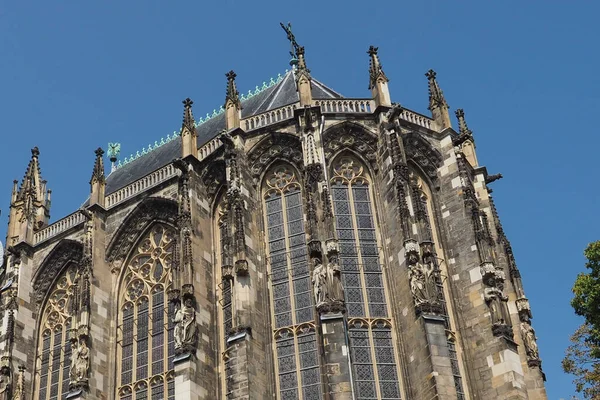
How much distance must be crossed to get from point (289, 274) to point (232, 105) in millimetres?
6463

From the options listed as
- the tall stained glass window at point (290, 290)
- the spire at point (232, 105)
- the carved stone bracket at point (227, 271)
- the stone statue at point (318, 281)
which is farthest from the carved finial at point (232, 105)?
the stone statue at point (318, 281)

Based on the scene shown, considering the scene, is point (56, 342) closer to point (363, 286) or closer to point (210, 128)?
point (210, 128)

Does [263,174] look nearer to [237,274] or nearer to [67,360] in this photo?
[237,274]

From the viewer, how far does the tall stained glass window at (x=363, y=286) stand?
899 inches

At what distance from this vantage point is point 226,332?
25.1 meters

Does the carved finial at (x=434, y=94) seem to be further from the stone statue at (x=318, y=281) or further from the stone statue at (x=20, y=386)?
the stone statue at (x=20, y=386)

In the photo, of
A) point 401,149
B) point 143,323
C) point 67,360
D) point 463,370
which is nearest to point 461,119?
point 401,149

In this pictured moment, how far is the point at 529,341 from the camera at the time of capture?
26.2 meters

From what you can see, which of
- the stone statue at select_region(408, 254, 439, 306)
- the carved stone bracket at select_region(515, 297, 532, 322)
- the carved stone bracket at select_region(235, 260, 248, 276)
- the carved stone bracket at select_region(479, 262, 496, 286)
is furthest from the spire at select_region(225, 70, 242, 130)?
the carved stone bracket at select_region(515, 297, 532, 322)

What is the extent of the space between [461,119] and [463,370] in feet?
33.0

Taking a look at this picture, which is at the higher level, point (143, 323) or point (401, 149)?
point (401, 149)

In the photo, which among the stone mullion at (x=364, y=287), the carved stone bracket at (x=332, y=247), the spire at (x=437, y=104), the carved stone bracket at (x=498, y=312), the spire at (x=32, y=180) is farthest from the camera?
the spire at (x=32, y=180)

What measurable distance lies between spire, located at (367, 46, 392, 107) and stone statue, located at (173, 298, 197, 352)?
8905 millimetres

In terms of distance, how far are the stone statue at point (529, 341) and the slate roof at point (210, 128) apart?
11.1 m
